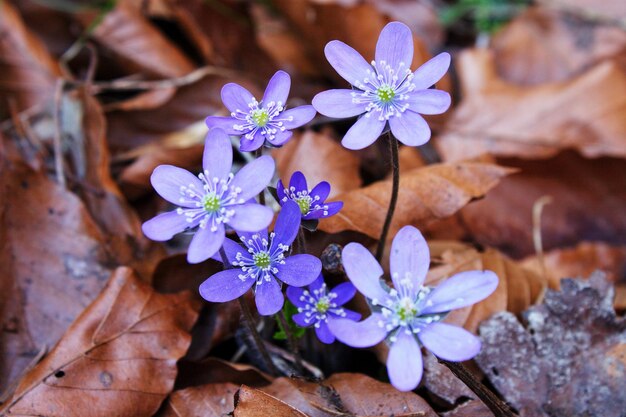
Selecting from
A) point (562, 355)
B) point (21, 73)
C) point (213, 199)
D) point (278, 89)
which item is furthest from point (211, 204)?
point (21, 73)

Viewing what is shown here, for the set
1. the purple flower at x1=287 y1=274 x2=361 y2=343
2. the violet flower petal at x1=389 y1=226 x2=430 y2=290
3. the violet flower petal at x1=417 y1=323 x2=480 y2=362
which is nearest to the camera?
the violet flower petal at x1=417 y1=323 x2=480 y2=362

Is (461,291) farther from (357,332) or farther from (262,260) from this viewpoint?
(262,260)

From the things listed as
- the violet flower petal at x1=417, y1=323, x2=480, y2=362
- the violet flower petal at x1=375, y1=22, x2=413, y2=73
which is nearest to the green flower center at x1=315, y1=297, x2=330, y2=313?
the violet flower petal at x1=417, y1=323, x2=480, y2=362

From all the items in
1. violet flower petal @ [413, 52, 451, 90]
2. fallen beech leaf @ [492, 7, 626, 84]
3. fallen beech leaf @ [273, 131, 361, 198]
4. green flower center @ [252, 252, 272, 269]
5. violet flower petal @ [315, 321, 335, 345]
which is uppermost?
fallen beech leaf @ [492, 7, 626, 84]

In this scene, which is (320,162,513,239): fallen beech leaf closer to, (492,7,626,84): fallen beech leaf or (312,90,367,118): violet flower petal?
(312,90,367,118): violet flower petal

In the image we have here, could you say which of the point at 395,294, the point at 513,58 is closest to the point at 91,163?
the point at 395,294

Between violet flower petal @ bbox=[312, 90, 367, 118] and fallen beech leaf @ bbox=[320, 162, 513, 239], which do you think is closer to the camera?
violet flower petal @ bbox=[312, 90, 367, 118]

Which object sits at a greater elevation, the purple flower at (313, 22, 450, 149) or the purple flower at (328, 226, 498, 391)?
the purple flower at (313, 22, 450, 149)

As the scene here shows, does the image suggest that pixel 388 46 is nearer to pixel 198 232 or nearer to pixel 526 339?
pixel 198 232

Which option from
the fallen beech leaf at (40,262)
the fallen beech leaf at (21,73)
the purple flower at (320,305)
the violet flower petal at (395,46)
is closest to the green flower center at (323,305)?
the purple flower at (320,305)
